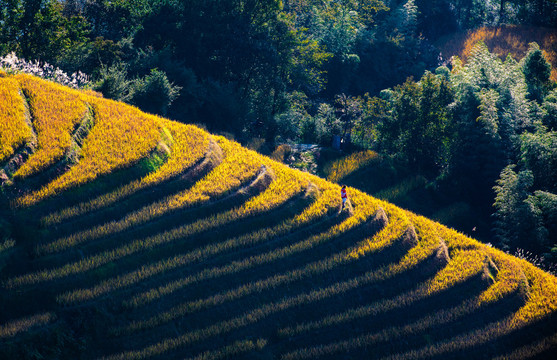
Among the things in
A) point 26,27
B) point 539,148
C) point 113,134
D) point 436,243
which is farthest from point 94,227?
point 539,148

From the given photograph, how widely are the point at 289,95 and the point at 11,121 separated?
2133 cm

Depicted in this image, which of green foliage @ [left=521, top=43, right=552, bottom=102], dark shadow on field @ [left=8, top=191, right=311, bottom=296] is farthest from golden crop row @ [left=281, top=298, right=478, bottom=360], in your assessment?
green foliage @ [left=521, top=43, right=552, bottom=102]

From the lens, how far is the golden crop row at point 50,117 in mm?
21359

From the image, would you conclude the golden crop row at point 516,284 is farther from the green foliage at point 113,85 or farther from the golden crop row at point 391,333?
the green foliage at point 113,85

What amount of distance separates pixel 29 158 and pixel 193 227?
7.65 meters

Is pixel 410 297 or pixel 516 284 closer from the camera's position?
pixel 410 297

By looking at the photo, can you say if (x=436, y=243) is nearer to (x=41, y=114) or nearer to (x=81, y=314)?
(x=81, y=314)

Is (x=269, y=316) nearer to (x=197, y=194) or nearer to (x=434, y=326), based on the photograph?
(x=434, y=326)

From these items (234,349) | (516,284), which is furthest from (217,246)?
(516,284)

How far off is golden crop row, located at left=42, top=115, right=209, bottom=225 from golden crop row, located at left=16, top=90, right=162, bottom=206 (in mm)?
980

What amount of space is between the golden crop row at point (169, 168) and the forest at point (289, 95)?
4.88 metres

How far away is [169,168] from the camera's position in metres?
23.3

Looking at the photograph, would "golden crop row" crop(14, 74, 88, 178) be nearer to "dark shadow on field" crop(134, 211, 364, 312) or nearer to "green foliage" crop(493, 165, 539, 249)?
"dark shadow on field" crop(134, 211, 364, 312)

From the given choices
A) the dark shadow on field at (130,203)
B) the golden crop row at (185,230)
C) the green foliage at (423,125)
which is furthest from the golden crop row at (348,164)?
the dark shadow on field at (130,203)
